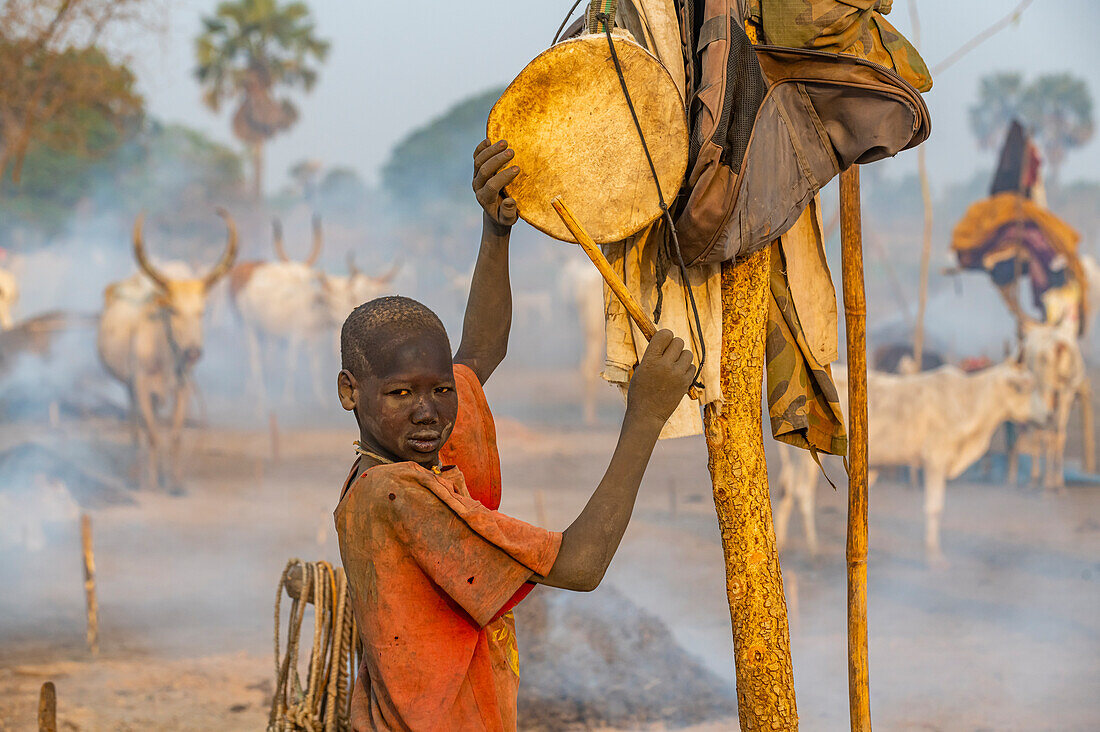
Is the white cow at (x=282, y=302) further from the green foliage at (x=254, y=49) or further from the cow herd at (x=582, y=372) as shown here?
the green foliage at (x=254, y=49)

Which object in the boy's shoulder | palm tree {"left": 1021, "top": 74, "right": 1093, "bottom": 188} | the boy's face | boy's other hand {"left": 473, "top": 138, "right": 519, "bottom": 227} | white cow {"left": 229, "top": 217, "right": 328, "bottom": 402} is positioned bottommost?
the boy's shoulder

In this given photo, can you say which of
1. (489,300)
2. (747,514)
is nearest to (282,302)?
(489,300)

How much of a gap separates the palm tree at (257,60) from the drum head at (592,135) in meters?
16.2

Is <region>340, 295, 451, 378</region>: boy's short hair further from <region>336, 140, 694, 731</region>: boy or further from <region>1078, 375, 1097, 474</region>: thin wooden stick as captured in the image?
<region>1078, 375, 1097, 474</region>: thin wooden stick

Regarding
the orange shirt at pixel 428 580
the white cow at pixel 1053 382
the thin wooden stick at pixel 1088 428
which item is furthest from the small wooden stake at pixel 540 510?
the orange shirt at pixel 428 580

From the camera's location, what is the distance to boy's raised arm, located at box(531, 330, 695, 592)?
65.0 inches

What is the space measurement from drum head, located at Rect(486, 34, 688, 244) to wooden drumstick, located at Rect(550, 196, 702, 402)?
0.21 ft

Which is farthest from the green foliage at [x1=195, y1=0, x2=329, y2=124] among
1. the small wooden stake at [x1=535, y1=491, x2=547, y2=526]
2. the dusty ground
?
the small wooden stake at [x1=535, y1=491, x2=547, y2=526]

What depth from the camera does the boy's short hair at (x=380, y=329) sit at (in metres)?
1.71

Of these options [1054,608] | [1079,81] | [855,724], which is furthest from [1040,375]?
[855,724]

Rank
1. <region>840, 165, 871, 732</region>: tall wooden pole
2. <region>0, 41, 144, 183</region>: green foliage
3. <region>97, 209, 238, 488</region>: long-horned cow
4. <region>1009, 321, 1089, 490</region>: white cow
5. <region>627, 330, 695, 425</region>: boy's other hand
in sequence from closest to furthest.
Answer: <region>627, 330, 695, 425</region>: boy's other hand → <region>840, 165, 871, 732</region>: tall wooden pole → <region>1009, 321, 1089, 490</region>: white cow → <region>97, 209, 238, 488</region>: long-horned cow → <region>0, 41, 144, 183</region>: green foliage

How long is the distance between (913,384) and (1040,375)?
71.3 inches

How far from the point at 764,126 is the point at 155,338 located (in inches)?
371

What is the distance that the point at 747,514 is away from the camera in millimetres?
2281
